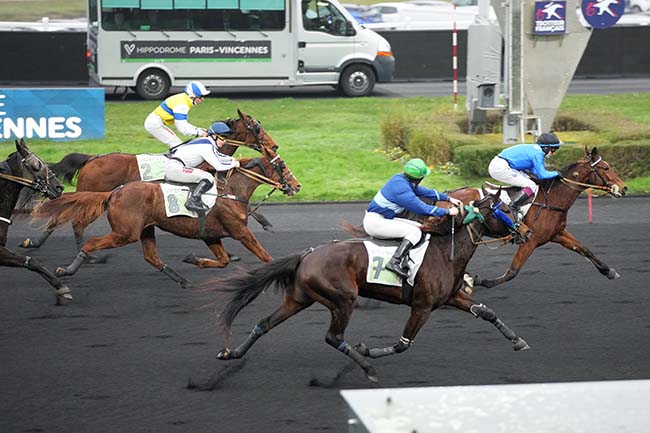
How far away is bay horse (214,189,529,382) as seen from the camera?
8.07 metres

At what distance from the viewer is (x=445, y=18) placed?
38219 millimetres

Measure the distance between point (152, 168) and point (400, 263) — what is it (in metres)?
5.58

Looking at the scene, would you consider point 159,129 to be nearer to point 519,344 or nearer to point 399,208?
point 399,208

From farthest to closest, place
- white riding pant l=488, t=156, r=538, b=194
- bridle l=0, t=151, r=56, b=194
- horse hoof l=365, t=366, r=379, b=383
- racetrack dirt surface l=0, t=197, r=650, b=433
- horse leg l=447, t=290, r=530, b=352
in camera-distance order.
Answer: white riding pant l=488, t=156, r=538, b=194 → bridle l=0, t=151, r=56, b=194 → horse leg l=447, t=290, r=530, b=352 → horse hoof l=365, t=366, r=379, b=383 → racetrack dirt surface l=0, t=197, r=650, b=433

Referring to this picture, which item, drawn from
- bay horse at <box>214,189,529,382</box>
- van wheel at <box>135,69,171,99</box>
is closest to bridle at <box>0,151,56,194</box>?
bay horse at <box>214,189,529,382</box>

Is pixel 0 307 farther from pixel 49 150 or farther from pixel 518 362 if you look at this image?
pixel 49 150

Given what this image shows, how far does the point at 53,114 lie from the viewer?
66.8 feet

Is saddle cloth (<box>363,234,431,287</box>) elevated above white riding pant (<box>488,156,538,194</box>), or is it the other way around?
white riding pant (<box>488,156,538,194</box>)

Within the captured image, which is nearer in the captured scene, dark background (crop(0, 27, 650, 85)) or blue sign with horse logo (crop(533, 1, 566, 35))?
blue sign with horse logo (crop(533, 1, 566, 35))

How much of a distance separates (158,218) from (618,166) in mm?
8983

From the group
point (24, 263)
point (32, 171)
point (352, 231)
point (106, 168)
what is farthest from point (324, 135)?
point (352, 231)

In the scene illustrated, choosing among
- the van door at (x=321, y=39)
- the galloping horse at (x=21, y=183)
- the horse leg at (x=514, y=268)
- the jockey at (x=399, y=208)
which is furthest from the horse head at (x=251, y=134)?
the van door at (x=321, y=39)

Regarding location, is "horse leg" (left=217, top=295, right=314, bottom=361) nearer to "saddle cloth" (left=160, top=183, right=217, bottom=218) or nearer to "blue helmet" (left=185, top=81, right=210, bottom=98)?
"saddle cloth" (left=160, top=183, right=217, bottom=218)

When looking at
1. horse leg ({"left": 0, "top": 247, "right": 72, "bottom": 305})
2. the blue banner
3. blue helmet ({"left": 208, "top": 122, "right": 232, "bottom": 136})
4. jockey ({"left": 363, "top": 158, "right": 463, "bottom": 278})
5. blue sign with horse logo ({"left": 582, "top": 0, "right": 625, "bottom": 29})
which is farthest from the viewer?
the blue banner
